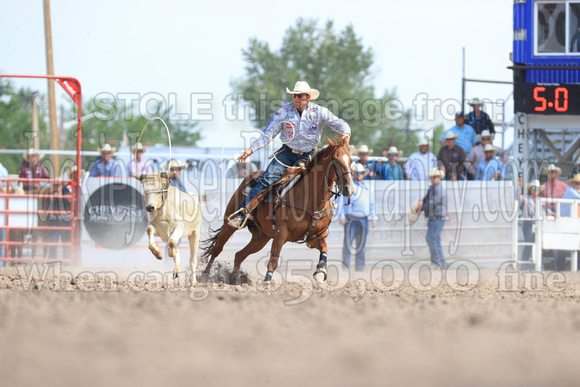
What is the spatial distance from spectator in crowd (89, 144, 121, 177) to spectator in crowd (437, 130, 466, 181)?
5729 millimetres

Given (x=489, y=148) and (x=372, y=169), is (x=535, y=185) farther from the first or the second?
(x=372, y=169)

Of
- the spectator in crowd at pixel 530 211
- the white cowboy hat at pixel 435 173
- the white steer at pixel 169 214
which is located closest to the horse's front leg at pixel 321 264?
the white steer at pixel 169 214

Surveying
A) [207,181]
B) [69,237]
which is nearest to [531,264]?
[207,181]

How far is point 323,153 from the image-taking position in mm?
8055

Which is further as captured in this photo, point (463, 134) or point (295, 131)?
point (463, 134)

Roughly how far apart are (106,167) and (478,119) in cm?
708

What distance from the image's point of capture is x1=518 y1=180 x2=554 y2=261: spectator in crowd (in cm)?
1302

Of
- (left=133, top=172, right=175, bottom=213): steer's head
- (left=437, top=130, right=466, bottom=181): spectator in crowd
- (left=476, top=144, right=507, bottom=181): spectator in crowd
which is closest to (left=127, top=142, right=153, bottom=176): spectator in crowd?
(left=133, top=172, right=175, bottom=213): steer's head

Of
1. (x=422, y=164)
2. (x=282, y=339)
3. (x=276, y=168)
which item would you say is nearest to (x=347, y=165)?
(x=276, y=168)

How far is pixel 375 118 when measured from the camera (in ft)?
154

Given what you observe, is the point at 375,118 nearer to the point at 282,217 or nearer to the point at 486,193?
the point at 486,193

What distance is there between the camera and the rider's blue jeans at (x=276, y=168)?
8438mm

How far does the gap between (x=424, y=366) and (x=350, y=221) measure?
860cm

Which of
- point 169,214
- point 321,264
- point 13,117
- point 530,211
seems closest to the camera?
point 321,264
